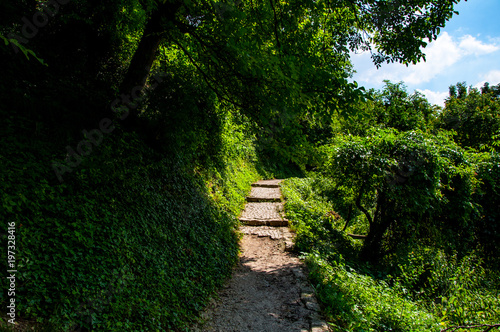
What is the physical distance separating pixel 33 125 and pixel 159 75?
251 centimetres

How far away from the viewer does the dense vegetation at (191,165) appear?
3305 mm

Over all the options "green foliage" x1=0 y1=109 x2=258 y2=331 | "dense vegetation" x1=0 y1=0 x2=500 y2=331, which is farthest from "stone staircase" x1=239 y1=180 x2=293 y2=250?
"green foliage" x1=0 y1=109 x2=258 y2=331

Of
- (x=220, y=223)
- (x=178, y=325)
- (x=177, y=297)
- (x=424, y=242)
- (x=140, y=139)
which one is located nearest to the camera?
(x=178, y=325)

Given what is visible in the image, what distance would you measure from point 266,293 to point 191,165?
4091mm

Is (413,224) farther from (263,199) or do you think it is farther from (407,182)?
(263,199)

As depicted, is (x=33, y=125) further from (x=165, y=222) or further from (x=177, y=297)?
(x=177, y=297)

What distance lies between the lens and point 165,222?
5.27 m

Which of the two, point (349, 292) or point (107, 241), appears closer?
point (107, 241)

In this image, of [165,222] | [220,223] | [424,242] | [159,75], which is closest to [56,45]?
[159,75]

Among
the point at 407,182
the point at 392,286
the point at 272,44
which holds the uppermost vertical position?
the point at 272,44
